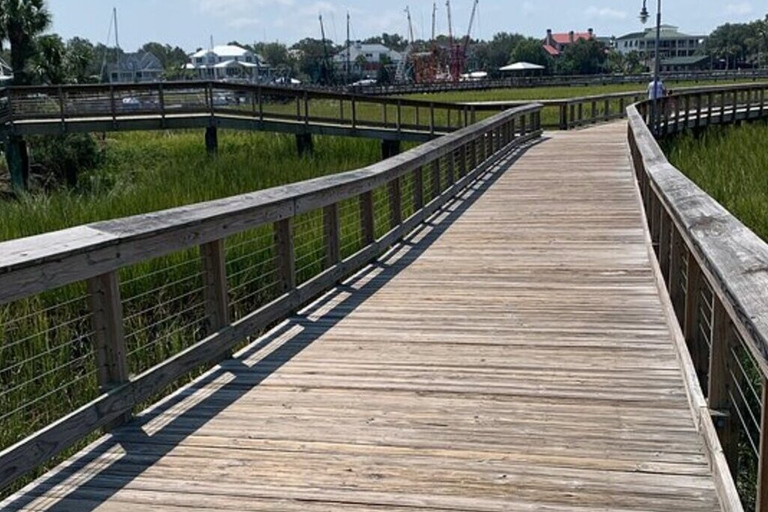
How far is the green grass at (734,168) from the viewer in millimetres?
11109

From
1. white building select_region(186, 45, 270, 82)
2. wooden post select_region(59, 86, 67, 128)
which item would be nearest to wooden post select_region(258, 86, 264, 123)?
wooden post select_region(59, 86, 67, 128)

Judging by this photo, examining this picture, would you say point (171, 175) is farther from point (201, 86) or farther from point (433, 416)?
point (433, 416)

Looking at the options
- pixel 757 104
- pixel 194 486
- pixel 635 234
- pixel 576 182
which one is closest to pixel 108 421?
pixel 194 486

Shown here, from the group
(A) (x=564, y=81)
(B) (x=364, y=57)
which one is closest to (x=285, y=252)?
(A) (x=564, y=81)

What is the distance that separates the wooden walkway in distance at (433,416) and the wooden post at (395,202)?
161 cm

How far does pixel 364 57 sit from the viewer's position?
563ft

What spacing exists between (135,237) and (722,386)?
2530 mm

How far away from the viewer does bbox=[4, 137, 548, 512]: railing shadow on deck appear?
3500mm

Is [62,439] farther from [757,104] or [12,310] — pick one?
[757,104]

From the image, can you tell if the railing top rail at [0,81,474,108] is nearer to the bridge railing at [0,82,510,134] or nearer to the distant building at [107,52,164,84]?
the bridge railing at [0,82,510,134]

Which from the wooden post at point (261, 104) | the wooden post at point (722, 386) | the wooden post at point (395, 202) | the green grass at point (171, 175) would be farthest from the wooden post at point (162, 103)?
the wooden post at point (722, 386)

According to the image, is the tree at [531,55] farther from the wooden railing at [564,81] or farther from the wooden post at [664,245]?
the wooden post at [664,245]

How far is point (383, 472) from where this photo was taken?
3.63m

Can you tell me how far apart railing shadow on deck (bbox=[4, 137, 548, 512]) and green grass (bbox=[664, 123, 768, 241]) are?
5460 mm
